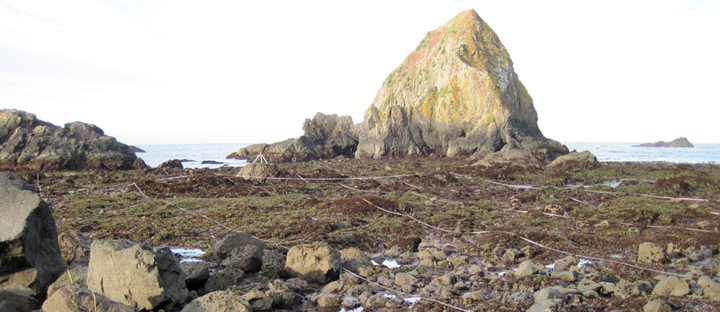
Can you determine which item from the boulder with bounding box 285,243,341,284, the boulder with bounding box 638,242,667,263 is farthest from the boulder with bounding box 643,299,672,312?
the boulder with bounding box 285,243,341,284

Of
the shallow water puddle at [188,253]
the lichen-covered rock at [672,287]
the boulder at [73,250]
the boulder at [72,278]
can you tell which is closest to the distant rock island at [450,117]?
the lichen-covered rock at [672,287]

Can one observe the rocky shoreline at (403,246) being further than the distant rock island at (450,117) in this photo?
No

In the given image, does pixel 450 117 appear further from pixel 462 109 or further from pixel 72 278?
pixel 72 278

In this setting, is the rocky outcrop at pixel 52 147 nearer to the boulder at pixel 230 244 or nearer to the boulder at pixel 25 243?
the boulder at pixel 230 244

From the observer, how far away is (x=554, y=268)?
5.76 metres

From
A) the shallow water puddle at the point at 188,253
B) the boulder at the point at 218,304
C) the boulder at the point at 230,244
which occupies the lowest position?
the shallow water puddle at the point at 188,253

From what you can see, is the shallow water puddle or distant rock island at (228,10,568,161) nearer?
the shallow water puddle

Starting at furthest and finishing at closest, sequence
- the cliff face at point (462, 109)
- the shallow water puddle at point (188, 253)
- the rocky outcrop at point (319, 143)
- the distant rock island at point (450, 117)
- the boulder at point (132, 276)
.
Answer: the rocky outcrop at point (319, 143), the distant rock island at point (450, 117), the cliff face at point (462, 109), the shallow water puddle at point (188, 253), the boulder at point (132, 276)

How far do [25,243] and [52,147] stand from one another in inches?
873

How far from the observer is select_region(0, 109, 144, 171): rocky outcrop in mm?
20844

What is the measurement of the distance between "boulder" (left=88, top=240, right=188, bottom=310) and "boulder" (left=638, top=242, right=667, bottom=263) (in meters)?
6.51

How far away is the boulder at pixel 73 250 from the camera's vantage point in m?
5.04

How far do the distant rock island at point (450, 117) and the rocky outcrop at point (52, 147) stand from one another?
39.8ft

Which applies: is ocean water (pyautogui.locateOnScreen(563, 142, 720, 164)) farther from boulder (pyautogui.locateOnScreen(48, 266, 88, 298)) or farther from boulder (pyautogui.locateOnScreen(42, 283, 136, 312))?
boulder (pyautogui.locateOnScreen(42, 283, 136, 312))
